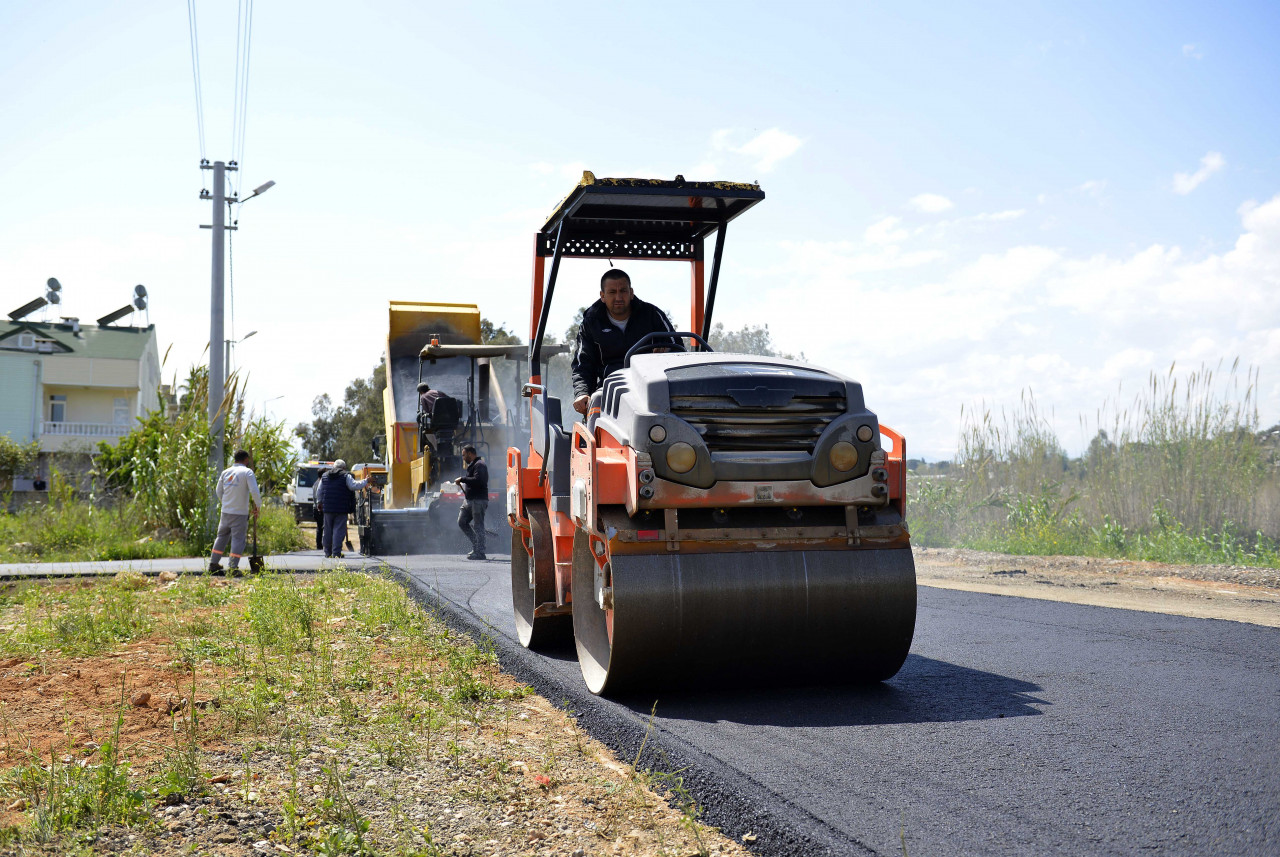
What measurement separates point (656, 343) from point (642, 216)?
1.00 meters

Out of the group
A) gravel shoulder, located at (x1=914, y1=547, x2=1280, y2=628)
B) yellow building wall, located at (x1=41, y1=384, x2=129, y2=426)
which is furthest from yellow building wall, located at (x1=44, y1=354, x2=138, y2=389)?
gravel shoulder, located at (x1=914, y1=547, x2=1280, y2=628)

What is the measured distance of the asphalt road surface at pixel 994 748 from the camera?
3.02 meters

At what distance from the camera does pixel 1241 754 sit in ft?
12.3

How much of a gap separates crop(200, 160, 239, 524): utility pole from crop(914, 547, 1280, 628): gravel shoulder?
416 inches

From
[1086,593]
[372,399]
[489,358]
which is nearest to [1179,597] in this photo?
[1086,593]

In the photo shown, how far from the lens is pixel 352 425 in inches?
1973

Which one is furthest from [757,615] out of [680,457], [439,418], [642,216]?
[439,418]

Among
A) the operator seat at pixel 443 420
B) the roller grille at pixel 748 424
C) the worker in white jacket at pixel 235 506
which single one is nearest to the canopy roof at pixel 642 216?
the roller grille at pixel 748 424

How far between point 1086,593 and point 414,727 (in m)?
7.96

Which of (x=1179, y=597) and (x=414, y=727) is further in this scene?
(x=1179, y=597)

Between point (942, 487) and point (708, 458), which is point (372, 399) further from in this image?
point (708, 458)

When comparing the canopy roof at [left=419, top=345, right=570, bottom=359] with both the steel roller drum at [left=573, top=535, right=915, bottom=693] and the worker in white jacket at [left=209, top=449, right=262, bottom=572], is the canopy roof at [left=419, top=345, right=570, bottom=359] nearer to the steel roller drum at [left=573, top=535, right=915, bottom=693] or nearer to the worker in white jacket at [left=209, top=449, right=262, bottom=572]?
the worker in white jacket at [left=209, top=449, right=262, bottom=572]

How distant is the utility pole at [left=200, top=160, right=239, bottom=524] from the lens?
Answer: 1531 centimetres

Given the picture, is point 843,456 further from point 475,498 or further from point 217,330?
point 217,330
